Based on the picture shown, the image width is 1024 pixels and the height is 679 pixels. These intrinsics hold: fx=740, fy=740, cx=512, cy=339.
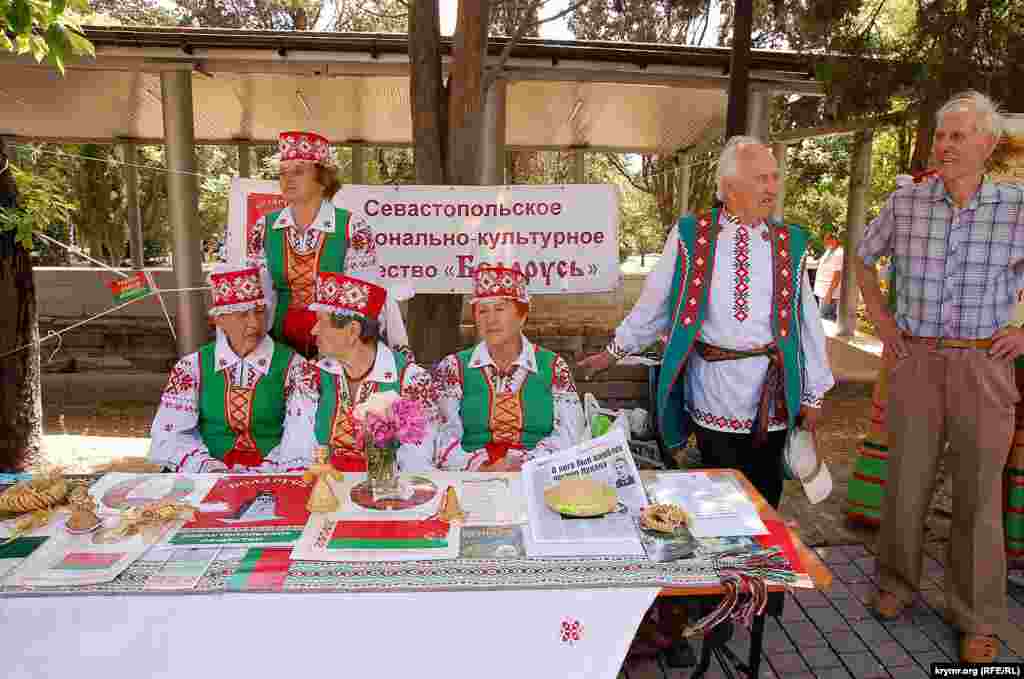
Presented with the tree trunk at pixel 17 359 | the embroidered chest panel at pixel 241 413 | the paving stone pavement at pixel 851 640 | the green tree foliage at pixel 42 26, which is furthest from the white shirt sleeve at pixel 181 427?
the tree trunk at pixel 17 359

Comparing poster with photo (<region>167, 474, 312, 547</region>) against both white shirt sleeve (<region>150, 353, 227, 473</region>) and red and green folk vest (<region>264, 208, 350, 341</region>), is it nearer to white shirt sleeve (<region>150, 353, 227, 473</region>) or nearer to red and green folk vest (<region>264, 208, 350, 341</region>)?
white shirt sleeve (<region>150, 353, 227, 473</region>)

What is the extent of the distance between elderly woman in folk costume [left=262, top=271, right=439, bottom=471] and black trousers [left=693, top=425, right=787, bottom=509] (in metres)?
1.13

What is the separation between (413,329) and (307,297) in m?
1.79

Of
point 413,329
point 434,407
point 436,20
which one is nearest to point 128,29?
point 436,20

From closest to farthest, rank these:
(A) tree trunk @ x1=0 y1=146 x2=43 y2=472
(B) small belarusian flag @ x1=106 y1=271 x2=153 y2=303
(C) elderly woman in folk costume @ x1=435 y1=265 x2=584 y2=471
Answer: (C) elderly woman in folk costume @ x1=435 y1=265 x2=584 y2=471 → (B) small belarusian flag @ x1=106 y1=271 x2=153 y2=303 → (A) tree trunk @ x1=0 y1=146 x2=43 y2=472

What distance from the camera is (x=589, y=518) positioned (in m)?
2.17

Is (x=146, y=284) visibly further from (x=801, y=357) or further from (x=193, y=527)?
(x=801, y=357)

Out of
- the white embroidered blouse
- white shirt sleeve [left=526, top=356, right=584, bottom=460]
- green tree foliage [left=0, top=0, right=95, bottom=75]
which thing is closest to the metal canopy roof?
green tree foliage [left=0, top=0, right=95, bottom=75]

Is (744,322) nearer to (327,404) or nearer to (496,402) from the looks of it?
(496,402)

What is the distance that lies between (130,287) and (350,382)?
1.20 metres

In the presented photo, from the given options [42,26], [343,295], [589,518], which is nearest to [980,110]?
[589,518]

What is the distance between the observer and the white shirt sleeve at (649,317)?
3.00 meters

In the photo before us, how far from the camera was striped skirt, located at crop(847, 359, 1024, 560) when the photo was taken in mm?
3455

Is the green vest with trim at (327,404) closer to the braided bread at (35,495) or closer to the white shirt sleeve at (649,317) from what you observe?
the braided bread at (35,495)
